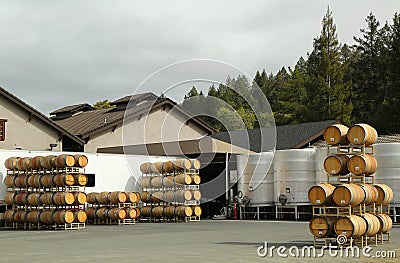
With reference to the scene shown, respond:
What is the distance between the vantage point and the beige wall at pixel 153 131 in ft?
135

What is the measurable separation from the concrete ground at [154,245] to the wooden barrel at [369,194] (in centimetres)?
120

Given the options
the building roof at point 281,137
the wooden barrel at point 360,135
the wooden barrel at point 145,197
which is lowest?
the wooden barrel at point 145,197

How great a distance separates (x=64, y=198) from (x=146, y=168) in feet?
23.7

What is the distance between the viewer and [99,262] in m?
13.5

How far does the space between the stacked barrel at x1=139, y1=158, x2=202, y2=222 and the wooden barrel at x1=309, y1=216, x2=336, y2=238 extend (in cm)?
1411

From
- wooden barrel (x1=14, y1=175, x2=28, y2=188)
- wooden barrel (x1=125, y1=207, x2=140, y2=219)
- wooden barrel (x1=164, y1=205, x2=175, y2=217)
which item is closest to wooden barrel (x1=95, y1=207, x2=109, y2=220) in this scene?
wooden barrel (x1=125, y1=207, x2=140, y2=219)

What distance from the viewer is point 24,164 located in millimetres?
27203

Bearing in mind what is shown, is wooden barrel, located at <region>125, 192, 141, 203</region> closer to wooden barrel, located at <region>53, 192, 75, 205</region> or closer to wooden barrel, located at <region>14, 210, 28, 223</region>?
wooden barrel, located at <region>53, 192, 75, 205</region>

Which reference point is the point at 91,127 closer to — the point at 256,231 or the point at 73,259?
the point at 256,231

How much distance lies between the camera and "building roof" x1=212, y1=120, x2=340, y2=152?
125 feet

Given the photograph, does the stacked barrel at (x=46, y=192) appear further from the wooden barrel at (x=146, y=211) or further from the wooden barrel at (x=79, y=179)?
the wooden barrel at (x=146, y=211)

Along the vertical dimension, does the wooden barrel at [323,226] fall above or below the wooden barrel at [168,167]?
below

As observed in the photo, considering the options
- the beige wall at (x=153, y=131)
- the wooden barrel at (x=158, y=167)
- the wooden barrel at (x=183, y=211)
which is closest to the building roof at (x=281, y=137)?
the beige wall at (x=153, y=131)

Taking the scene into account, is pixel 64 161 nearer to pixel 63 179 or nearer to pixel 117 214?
pixel 63 179
